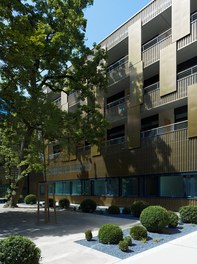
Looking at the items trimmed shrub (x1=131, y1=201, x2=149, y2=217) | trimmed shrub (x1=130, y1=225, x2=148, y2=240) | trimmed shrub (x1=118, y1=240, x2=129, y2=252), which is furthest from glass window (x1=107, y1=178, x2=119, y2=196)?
trimmed shrub (x1=118, y1=240, x2=129, y2=252)

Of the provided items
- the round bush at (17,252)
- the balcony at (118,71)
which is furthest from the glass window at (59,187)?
the round bush at (17,252)

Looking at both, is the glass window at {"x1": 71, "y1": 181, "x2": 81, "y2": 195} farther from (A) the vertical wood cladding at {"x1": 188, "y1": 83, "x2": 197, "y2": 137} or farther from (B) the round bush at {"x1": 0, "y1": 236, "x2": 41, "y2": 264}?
(B) the round bush at {"x1": 0, "y1": 236, "x2": 41, "y2": 264}

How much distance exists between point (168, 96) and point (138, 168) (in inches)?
239

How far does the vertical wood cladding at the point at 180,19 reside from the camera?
2255 centimetres

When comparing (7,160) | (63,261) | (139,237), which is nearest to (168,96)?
(139,237)

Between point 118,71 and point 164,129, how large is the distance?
7944 millimetres

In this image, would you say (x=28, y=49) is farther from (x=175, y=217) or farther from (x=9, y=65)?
(x=175, y=217)

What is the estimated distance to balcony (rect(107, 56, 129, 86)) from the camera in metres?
29.0

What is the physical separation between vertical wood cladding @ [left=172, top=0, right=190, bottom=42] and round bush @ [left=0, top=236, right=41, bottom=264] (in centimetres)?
1837

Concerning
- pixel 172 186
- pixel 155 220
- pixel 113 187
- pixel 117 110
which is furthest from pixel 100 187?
pixel 155 220

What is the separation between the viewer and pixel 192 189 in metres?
21.7

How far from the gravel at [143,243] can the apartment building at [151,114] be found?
7.57 m

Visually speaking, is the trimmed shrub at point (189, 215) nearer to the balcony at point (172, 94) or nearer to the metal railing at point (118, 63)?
the balcony at point (172, 94)

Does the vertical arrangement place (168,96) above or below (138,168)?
above
